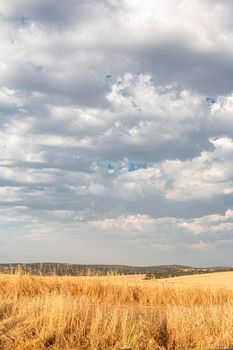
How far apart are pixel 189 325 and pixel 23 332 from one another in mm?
4316

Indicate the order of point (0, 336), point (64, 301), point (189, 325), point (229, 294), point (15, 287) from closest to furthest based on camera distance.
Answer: point (0, 336)
point (189, 325)
point (64, 301)
point (15, 287)
point (229, 294)

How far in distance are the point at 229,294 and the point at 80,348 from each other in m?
15.5

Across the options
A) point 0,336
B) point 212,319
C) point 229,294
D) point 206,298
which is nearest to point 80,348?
point 0,336

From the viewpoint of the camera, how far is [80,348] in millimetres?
13742

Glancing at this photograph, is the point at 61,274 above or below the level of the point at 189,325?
above

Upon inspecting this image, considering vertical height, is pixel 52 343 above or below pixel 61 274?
below

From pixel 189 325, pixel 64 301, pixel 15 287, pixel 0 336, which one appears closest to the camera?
pixel 0 336

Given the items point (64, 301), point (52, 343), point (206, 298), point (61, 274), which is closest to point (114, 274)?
point (61, 274)

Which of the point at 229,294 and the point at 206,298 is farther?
the point at 229,294

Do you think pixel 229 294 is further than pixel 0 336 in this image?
Yes

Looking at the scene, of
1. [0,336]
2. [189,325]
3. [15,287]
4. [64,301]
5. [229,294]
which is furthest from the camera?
[229,294]

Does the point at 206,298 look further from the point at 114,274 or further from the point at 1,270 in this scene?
the point at 1,270

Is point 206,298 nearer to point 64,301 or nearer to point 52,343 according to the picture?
point 64,301

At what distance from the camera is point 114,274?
27828mm
